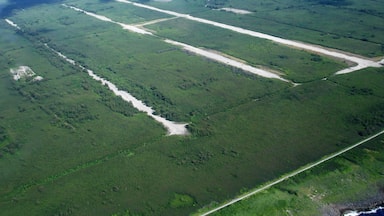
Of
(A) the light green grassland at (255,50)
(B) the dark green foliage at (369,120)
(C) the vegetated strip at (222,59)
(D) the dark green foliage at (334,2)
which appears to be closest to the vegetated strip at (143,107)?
(C) the vegetated strip at (222,59)

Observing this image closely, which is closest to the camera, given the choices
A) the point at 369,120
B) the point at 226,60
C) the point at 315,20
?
the point at 369,120

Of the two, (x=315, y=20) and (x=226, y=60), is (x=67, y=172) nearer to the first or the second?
(x=226, y=60)

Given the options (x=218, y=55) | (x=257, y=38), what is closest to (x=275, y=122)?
(x=218, y=55)

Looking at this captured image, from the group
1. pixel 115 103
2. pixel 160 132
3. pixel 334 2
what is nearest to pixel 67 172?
pixel 160 132

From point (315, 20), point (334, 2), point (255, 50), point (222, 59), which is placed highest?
point (334, 2)

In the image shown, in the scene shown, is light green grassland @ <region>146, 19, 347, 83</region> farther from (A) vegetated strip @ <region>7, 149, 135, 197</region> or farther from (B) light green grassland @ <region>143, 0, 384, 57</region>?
(A) vegetated strip @ <region>7, 149, 135, 197</region>

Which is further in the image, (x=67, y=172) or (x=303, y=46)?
(x=303, y=46)

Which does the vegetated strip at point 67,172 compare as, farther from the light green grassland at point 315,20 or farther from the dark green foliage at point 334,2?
the dark green foliage at point 334,2

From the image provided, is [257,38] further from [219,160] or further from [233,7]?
[219,160]

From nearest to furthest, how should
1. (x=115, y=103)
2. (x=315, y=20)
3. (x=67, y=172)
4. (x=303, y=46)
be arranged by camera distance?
(x=67, y=172) → (x=115, y=103) → (x=303, y=46) → (x=315, y=20)
